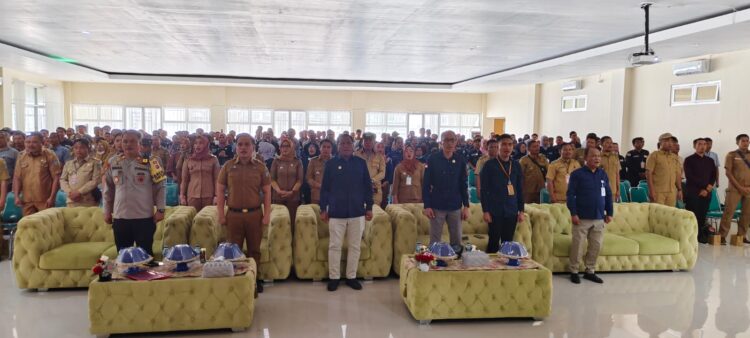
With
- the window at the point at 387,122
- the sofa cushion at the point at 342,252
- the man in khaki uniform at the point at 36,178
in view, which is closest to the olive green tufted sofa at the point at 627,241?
the sofa cushion at the point at 342,252

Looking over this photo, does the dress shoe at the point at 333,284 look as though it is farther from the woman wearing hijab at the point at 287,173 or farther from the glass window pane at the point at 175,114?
the glass window pane at the point at 175,114

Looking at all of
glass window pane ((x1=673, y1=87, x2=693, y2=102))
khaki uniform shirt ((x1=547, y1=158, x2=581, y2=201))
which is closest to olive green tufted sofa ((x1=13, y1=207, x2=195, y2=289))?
khaki uniform shirt ((x1=547, y1=158, x2=581, y2=201))

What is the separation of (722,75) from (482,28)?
17.8 ft

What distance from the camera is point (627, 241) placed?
622 cm

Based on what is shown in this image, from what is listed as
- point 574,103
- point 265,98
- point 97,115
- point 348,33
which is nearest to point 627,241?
point 348,33

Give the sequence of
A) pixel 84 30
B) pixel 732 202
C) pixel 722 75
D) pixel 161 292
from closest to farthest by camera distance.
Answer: pixel 161 292, pixel 732 202, pixel 84 30, pixel 722 75

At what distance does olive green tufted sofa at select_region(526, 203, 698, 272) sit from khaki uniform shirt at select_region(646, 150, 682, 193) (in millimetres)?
1218

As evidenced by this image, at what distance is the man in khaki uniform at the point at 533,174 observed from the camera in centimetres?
749

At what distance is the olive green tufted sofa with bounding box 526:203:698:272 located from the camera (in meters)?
6.05

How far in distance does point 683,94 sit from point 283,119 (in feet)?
46.1

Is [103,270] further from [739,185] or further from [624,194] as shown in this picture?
[739,185]

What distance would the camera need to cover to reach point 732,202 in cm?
795

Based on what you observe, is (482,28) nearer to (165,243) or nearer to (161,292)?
(165,243)

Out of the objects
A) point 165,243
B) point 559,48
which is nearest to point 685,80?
point 559,48
